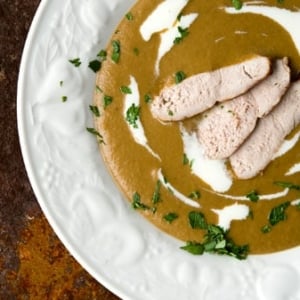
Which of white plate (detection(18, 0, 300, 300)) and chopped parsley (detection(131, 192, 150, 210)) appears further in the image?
chopped parsley (detection(131, 192, 150, 210))

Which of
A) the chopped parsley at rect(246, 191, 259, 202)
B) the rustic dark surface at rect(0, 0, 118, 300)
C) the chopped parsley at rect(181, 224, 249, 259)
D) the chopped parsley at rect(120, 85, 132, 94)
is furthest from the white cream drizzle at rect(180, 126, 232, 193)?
the rustic dark surface at rect(0, 0, 118, 300)

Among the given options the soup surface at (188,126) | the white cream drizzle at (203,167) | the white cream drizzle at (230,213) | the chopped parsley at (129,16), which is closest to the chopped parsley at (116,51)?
the soup surface at (188,126)

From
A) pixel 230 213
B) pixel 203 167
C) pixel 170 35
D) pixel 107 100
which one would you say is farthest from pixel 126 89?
pixel 230 213

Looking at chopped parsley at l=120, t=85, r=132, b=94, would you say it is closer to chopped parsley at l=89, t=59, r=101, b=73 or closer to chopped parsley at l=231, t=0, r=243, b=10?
chopped parsley at l=89, t=59, r=101, b=73

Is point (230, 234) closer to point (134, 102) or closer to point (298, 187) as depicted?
point (298, 187)

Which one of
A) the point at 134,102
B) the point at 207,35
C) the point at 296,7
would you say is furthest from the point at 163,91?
the point at 296,7

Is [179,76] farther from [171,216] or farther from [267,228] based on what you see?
[267,228]
